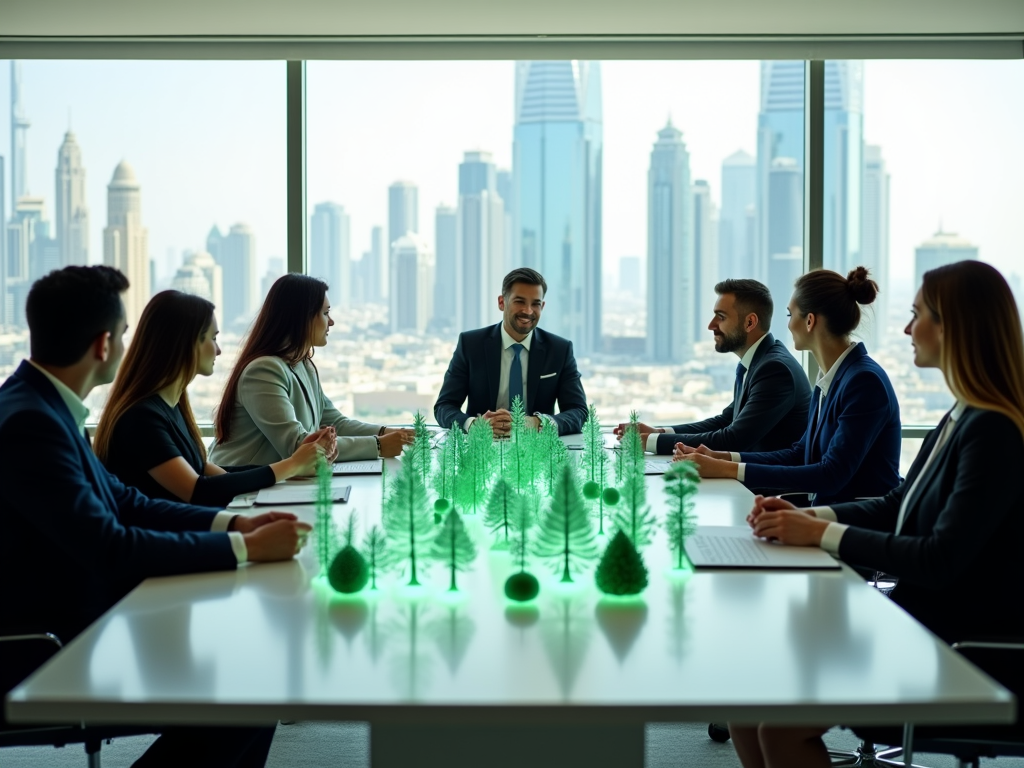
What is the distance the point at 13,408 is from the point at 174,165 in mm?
4649

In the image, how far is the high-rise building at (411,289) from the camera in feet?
21.8

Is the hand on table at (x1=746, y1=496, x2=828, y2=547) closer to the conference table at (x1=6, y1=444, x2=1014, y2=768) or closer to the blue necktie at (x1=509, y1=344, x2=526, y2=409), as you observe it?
the conference table at (x1=6, y1=444, x2=1014, y2=768)

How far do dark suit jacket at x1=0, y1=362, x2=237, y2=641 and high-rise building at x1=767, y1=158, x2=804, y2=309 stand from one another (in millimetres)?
4943

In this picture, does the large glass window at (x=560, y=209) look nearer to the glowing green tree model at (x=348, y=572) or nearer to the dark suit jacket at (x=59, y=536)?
the dark suit jacket at (x=59, y=536)

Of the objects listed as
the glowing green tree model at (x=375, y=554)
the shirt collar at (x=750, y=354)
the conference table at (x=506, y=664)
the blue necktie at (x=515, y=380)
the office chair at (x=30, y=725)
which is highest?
the shirt collar at (x=750, y=354)

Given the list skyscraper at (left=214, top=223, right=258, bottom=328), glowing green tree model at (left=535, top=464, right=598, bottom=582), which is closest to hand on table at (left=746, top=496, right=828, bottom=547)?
glowing green tree model at (left=535, top=464, right=598, bottom=582)

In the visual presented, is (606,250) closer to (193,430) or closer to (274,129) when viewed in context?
(274,129)

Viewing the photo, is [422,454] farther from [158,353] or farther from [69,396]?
[69,396]

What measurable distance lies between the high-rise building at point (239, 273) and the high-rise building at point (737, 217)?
9.60 feet

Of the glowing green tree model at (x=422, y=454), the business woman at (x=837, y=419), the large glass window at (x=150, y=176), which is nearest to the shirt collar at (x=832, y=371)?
the business woman at (x=837, y=419)

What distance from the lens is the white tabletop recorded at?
4.87 ft

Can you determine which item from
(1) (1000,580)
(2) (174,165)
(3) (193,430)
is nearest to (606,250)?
(2) (174,165)

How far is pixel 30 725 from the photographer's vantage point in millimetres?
2211

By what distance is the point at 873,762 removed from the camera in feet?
10.5
